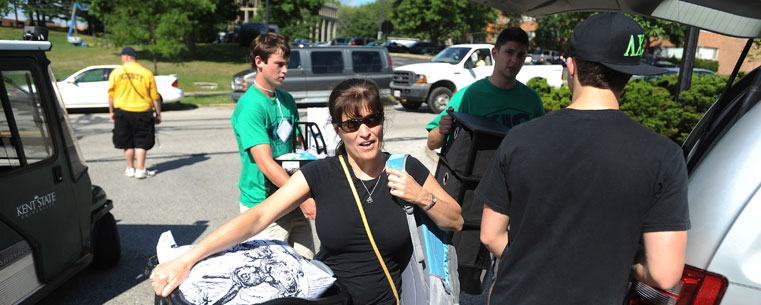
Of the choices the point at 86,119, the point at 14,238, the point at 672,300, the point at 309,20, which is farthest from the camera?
the point at 309,20

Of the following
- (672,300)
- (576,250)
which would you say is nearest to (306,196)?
(576,250)

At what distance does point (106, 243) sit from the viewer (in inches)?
185

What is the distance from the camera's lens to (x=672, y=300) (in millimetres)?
1836

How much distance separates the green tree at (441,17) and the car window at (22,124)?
5518 cm

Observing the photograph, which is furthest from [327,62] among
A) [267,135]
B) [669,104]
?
[267,135]

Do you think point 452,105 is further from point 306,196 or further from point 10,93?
point 10,93

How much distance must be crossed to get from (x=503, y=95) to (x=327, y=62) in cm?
1332

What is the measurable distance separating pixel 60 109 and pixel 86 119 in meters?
11.7

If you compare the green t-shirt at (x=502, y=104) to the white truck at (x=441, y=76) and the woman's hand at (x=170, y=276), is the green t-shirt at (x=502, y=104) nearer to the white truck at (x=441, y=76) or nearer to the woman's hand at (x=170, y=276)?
the woman's hand at (x=170, y=276)

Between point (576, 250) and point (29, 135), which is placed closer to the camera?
point (576, 250)

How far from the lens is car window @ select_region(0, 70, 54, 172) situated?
348cm

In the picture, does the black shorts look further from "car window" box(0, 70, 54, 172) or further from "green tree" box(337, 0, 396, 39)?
"green tree" box(337, 0, 396, 39)

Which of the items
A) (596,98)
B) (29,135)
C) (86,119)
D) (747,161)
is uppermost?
(596,98)

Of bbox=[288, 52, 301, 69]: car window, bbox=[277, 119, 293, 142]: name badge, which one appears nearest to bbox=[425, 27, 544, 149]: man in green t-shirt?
bbox=[277, 119, 293, 142]: name badge
